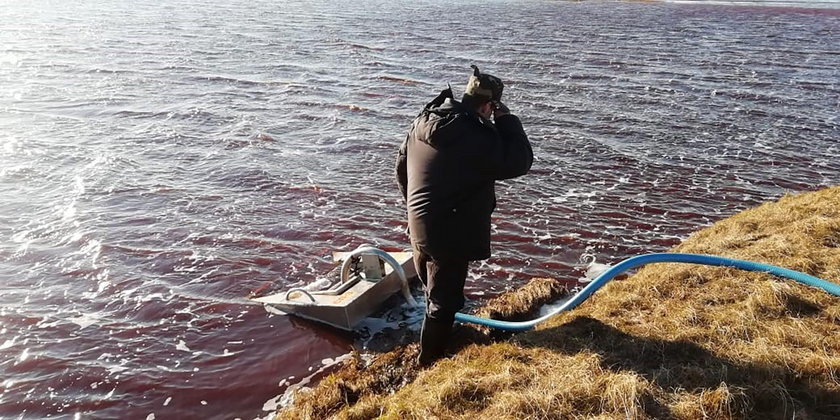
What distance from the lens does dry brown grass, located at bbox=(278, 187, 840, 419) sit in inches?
164

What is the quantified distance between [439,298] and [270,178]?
287 inches

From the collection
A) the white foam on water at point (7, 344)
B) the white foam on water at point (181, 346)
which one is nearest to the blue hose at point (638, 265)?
the white foam on water at point (181, 346)

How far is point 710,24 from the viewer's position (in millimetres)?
36469

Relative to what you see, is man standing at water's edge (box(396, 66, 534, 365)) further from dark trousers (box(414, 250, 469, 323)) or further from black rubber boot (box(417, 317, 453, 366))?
black rubber boot (box(417, 317, 453, 366))

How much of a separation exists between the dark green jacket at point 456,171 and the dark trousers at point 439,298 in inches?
8.5

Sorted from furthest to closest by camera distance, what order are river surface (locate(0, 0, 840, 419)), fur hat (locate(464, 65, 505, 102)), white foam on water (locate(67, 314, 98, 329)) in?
1. white foam on water (locate(67, 314, 98, 329))
2. river surface (locate(0, 0, 840, 419))
3. fur hat (locate(464, 65, 505, 102))

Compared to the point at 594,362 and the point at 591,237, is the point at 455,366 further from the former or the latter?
the point at 591,237

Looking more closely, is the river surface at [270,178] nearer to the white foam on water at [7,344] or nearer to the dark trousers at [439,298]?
the white foam on water at [7,344]

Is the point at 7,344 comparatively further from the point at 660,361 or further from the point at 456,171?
the point at 660,361

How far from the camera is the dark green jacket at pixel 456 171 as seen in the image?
4680 mm

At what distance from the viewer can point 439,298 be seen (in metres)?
5.46

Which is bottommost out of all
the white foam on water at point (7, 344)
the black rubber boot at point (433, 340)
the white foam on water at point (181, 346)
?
the white foam on water at point (181, 346)

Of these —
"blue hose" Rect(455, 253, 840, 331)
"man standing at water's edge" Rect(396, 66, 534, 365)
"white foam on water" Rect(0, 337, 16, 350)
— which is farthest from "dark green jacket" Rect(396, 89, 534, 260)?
"white foam on water" Rect(0, 337, 16, 350)

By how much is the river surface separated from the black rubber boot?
108 centimetres
